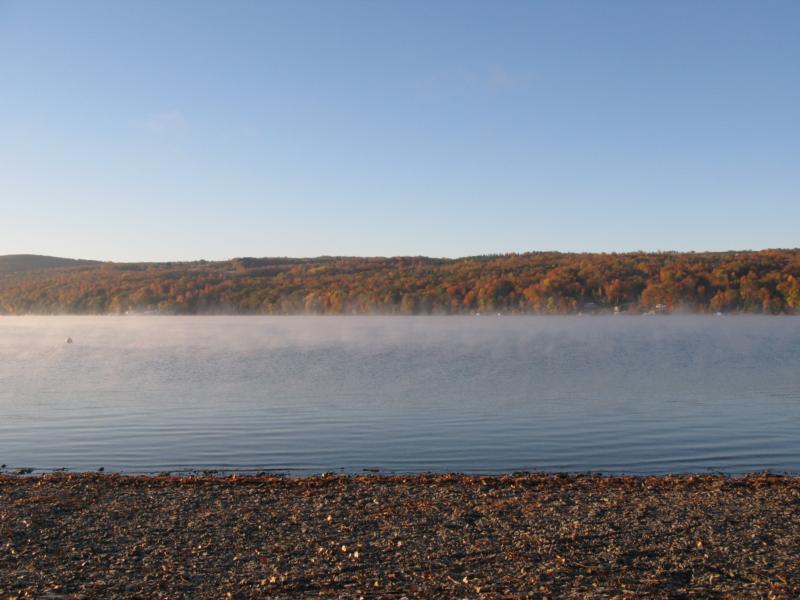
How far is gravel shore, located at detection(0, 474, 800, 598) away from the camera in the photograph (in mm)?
8773

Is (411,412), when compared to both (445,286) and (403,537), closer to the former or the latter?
(403,537)

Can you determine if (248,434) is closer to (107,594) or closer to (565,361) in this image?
(107,594)

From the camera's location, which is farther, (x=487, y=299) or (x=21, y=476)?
(x=487, y=299)

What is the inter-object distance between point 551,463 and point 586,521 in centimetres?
559

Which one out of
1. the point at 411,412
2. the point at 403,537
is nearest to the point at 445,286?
the point at 411,412

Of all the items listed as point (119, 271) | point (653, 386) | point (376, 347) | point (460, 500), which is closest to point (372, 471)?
point (460, 500)

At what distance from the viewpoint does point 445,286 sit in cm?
14712

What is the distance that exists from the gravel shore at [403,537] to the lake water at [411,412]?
2.70m

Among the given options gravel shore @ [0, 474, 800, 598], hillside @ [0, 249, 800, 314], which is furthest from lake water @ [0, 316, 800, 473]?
hillside @ [0, 249, 800, 314]

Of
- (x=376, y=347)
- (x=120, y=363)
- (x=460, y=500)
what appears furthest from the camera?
(x=376, y=347)

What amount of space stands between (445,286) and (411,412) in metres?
123

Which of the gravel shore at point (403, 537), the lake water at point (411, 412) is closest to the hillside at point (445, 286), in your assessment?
the lake water at point (411, 412)

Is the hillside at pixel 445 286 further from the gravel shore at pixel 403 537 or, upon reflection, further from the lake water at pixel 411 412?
the gravel shore at pixel 403 537

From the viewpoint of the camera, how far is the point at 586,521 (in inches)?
444
